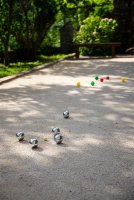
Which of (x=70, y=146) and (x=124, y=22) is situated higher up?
(x=124, y=22)

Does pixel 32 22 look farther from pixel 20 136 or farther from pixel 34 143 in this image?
pixel 34 143

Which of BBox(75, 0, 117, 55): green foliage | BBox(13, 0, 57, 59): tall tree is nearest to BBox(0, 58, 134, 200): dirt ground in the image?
BBox(13, 0, 57, 59): tall tree

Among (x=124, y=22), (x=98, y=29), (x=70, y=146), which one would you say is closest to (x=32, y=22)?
(x=98, y=29)

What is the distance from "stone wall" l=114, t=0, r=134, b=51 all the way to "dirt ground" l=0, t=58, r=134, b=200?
14.6 metres

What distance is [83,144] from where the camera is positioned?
5.04m

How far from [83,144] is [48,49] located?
2157cm

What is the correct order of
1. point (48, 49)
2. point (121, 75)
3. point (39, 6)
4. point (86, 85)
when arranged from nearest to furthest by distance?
point (86, 85) < point (121, 75) < point (39, 6) < point (48, 49)

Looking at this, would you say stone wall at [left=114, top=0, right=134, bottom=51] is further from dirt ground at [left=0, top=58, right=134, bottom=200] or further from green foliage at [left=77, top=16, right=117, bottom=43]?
dirt ground at [left=0, top=58, right=134, bottom=200]

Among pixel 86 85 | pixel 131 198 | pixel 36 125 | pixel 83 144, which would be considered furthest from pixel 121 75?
pixel 131 198

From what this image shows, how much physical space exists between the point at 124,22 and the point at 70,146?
1982cm

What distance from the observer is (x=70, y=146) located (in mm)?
4969

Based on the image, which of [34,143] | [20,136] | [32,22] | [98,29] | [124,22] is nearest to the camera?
[34,143]

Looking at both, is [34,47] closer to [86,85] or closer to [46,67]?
[46,67]

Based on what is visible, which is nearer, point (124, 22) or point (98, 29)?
point (98, 29)
